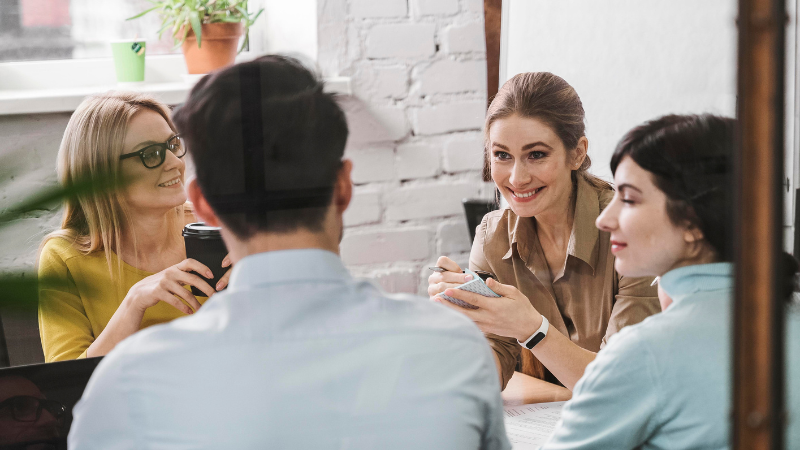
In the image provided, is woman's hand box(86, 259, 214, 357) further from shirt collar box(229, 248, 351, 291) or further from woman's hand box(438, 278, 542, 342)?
woman's hand box(438, 278, 542, 342)

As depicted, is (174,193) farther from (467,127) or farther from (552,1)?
(552,1)

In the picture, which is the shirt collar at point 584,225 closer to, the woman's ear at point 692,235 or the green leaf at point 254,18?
the woman's ear at point 692,235

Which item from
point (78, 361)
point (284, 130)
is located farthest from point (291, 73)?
point (78, 361)

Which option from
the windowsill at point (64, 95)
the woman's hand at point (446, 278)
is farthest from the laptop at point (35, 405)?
the woman's hand at point (446, 278)

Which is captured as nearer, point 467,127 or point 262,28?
point 262,28

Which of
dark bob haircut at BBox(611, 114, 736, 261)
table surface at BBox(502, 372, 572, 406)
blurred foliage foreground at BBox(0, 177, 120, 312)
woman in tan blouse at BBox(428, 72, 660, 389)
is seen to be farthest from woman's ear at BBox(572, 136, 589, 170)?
blurred foliage foreground at BBox(0, 177, 120, 312)

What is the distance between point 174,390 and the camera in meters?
0.48

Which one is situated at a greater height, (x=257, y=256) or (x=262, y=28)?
(x=262, y=28)

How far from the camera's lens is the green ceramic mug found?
581 millimetres

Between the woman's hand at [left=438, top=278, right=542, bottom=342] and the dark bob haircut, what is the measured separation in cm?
20

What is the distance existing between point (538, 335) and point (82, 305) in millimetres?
459

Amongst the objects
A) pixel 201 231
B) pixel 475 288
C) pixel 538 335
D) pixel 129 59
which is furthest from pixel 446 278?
pixel 129 59

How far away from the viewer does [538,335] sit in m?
0.75

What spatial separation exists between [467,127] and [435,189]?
0.07m
